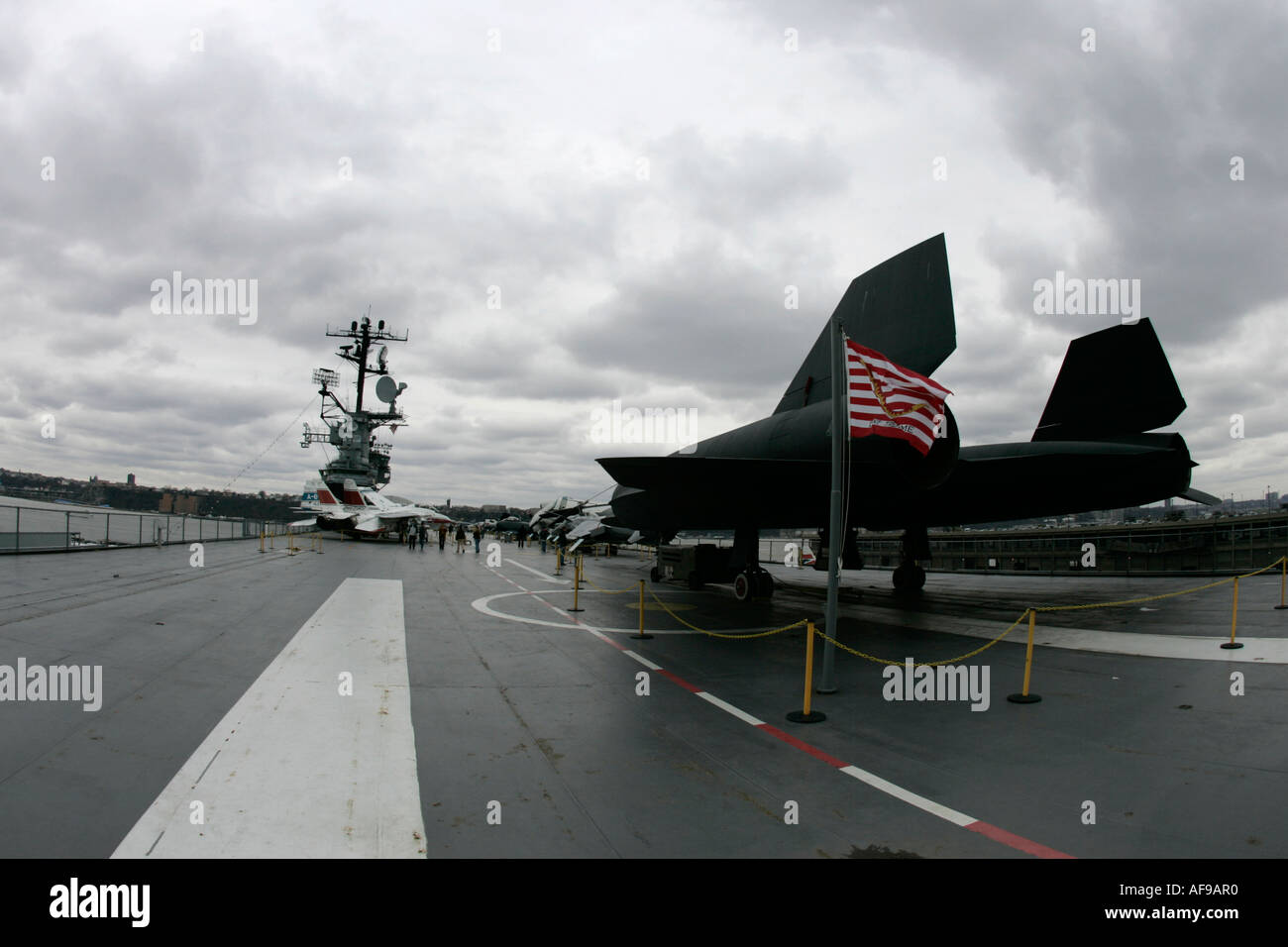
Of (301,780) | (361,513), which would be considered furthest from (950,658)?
(361,513)

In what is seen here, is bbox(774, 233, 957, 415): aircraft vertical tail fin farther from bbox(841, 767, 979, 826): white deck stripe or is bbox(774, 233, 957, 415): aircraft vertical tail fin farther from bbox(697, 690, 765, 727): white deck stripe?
bbox(841, 767, 979, 826): white deck stripe

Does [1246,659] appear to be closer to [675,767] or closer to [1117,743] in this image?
[1117,743]

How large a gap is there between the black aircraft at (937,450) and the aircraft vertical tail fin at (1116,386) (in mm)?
21

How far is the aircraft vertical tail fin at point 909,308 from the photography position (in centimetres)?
1095

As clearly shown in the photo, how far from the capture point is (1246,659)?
7555mm

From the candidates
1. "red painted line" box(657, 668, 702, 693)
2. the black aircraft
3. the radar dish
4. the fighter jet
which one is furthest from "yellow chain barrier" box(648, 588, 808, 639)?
the radar dish

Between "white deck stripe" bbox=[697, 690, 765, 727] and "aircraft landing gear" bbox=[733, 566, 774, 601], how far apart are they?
8.33 m

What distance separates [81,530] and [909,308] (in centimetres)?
3586

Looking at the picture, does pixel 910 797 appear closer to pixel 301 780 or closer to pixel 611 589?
pixel 301 780

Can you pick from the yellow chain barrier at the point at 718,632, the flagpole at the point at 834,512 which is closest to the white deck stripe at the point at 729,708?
the yellow chain barrier at the point at 718,632

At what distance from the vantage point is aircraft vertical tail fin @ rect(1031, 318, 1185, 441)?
11984 mm

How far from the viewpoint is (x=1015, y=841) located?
3795 millimetres

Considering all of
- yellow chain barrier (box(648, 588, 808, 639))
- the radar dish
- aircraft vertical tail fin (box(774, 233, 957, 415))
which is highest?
the radar dish
